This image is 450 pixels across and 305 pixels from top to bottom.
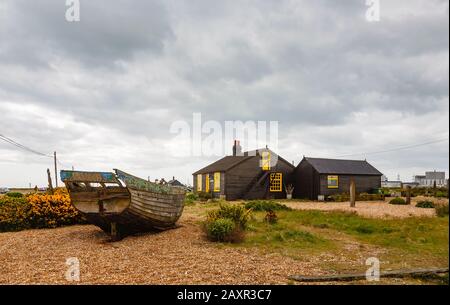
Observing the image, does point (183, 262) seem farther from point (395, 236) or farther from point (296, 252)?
point (395, 236)

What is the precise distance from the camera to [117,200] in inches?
425

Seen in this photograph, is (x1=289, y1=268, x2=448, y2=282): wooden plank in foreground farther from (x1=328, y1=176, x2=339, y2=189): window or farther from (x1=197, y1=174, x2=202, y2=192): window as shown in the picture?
(x1=197, y1=174, x2=202, y2=192): window

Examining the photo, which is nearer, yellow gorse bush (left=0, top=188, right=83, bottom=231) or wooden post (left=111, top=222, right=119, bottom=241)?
wooden post (left=111, top=222, right=119, bottom=241)

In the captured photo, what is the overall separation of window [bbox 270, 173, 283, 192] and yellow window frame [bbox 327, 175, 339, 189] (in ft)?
16.4

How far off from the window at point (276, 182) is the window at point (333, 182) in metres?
5.00

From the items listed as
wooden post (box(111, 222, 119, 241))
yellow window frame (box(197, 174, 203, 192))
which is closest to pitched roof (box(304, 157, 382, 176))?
yellow window frame (box(197, 174, 203, 192))

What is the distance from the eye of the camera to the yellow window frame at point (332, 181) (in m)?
31.8

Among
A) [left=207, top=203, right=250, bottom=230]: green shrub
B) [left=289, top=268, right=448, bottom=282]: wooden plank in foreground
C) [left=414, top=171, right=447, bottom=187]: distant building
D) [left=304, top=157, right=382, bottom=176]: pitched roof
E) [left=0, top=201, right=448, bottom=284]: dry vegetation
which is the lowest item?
[left=414, top=171, right=447, bottom=187]: distant building

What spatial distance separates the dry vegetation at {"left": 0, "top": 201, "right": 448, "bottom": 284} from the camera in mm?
6626

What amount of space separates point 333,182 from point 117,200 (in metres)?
26.1

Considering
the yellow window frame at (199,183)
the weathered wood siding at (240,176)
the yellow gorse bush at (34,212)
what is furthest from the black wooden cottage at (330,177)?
the yellow gorse bush at (34,212)

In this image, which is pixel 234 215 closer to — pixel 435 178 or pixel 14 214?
pixel 14 214
